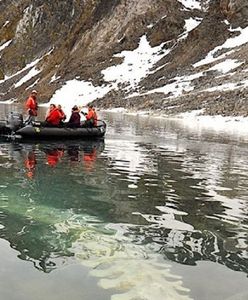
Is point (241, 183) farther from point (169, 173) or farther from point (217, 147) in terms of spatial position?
point (217, 147)

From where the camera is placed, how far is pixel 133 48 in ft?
338

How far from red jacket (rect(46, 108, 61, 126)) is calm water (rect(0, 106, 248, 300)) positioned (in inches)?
254

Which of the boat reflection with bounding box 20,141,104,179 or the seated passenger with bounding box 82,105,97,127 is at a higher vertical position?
the seated passenger with bounding box 82,105,97,127

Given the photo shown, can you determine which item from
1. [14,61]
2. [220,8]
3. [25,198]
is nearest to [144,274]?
[25,198]

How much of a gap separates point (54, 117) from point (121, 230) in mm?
16711

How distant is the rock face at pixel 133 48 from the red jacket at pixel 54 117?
98.5ft

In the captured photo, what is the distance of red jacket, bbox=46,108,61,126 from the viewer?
84.5 ft

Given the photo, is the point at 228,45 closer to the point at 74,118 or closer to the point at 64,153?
the point at 74,118

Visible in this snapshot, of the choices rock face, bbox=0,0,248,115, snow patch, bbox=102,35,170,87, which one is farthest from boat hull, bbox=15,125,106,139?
snow patch, bbox=102,35,170,87

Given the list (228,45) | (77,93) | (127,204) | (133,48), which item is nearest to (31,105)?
(127,204)

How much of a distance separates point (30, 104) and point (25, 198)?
1530 centimetres

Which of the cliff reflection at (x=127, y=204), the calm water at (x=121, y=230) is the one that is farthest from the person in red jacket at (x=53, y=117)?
the calm water at (x=121, y=230)

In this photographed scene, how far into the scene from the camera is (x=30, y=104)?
88.4 ft

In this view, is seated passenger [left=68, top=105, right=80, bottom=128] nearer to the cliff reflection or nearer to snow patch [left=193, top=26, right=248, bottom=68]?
the cliff reflection
